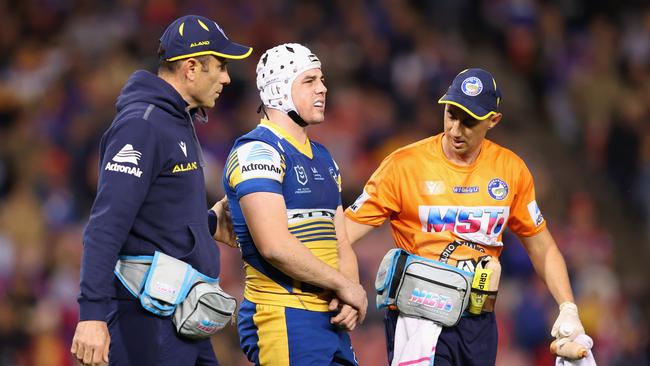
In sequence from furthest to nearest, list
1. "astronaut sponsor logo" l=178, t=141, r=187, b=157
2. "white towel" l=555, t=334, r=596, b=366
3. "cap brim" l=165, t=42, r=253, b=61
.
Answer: "white towel" l=555, t=334, r=596, b=366, "cap brim" l=165, t=42, r=253, b=61, "astronaut sponsor logo" l=178, t=141, r=187, b=157

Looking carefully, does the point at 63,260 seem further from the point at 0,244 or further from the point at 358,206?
the point at 358,206

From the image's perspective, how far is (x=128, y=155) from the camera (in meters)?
4.56

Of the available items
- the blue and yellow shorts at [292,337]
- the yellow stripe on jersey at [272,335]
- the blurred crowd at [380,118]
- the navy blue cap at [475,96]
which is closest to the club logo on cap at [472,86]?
the navy blue cap at [475,96]

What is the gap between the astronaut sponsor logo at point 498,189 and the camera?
219 inches

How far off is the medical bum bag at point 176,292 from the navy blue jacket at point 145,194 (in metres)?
0.05

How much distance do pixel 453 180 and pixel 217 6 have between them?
25.0ft

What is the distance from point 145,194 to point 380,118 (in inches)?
278

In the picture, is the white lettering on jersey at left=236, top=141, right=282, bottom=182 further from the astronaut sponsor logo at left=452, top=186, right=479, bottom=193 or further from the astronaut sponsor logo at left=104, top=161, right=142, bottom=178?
the astronaut sponsor logo at left=452, top=186, right=479, bottom=193

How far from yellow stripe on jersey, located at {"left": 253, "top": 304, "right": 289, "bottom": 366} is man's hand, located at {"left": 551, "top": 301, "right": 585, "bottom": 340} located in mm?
1396

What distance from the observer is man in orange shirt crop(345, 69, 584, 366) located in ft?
18.0

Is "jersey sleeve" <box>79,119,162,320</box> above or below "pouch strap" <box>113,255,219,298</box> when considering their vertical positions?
above

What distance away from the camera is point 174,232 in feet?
15.6

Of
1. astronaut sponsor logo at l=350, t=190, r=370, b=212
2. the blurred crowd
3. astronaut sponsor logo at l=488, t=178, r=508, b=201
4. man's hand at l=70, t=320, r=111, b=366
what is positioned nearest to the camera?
man's hand at l=70, t=320, r=111, b=366

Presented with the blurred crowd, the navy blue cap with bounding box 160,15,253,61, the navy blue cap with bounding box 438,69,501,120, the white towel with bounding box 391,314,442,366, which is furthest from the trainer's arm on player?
the blurred crowd
